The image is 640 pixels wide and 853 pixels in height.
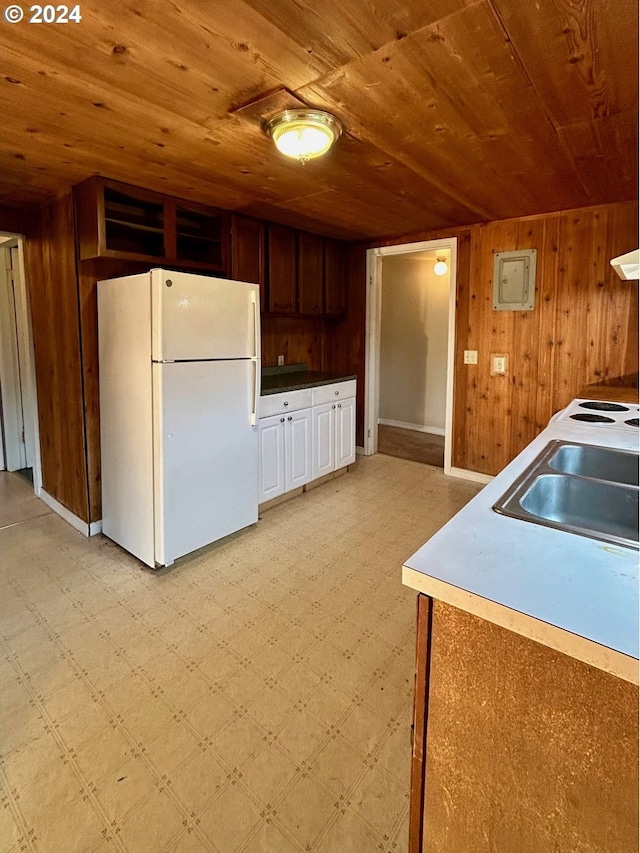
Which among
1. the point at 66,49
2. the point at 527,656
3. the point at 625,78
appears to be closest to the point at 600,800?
the point at 527,656

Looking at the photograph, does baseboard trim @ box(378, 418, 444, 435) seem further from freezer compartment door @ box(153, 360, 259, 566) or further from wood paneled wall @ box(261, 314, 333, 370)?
freezer compartment door @ box(153, 360, 259, 566)

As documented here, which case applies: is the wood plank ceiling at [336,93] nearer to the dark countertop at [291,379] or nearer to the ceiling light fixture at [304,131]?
the ceiling light fixture at [304,131]

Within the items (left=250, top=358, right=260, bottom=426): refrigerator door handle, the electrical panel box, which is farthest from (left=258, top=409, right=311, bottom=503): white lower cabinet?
the electrical panel box

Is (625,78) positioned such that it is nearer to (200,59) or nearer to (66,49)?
(200,59)

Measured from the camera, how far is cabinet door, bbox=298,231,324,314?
415 cm

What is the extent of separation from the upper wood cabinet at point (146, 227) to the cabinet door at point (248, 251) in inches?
3.1

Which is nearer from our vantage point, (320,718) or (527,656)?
(527,656)

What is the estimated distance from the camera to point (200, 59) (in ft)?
4.83

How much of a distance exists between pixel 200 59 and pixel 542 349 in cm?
313

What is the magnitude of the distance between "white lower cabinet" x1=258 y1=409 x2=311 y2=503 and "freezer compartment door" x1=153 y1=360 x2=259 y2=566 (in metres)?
0.25

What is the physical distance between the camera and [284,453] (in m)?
3.47

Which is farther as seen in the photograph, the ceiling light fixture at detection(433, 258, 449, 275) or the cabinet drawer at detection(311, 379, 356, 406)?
the ceiling light fixture at detection(433, 258, 449, 275)

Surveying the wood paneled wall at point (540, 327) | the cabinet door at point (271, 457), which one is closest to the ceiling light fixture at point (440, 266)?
the wood paneled wall at point (540, 327)

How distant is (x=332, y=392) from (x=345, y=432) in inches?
17.4
